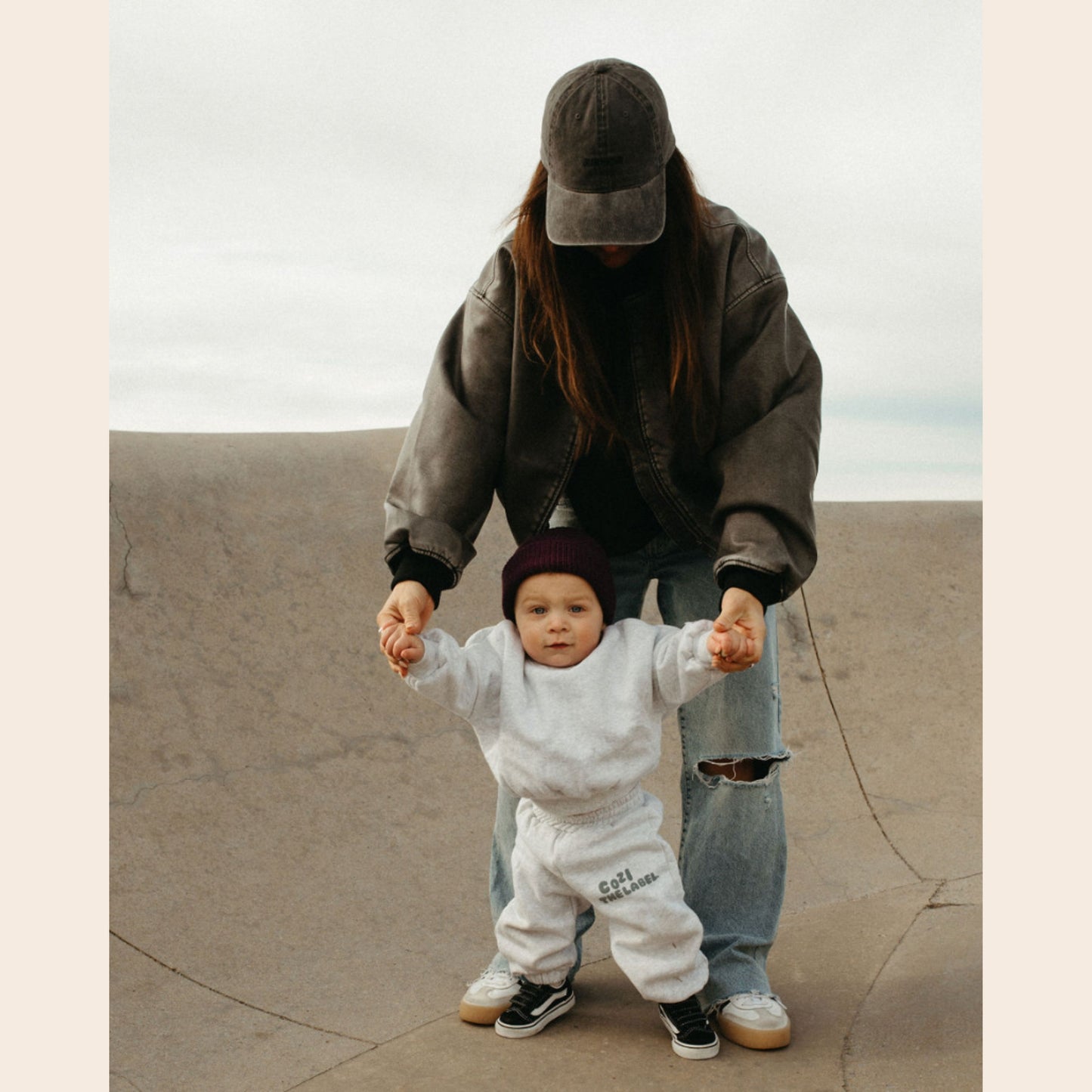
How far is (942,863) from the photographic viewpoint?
3.62 metres

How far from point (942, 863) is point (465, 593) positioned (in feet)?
6.31

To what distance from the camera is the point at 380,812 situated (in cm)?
359

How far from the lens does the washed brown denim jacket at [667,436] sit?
7.10 feet

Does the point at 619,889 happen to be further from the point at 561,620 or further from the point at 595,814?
the point at 561,620

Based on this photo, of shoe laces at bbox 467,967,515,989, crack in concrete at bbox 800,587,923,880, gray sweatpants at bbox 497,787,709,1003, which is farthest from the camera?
crack in concrete at bbox 800,587,923,880

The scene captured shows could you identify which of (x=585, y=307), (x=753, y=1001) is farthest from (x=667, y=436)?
(x=753, y=1001)

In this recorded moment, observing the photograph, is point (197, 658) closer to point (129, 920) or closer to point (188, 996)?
point (129, 920)

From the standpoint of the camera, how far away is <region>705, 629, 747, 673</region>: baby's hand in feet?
6.60

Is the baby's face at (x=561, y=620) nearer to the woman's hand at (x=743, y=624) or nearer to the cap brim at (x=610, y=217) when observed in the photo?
the woman's hand at (x=743, y=624)

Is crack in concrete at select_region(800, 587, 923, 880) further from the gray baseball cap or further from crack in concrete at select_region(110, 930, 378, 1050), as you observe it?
the gray baseball cap

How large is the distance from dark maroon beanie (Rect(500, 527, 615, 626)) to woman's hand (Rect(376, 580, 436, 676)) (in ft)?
0.52

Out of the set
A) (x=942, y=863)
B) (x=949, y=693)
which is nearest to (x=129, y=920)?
(x=942, y=863)

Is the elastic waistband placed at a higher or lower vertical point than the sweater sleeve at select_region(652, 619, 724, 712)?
lower

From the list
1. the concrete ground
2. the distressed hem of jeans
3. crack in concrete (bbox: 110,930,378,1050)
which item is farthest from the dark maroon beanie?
crack in concrete (bbox: 110,930,378,1050)
